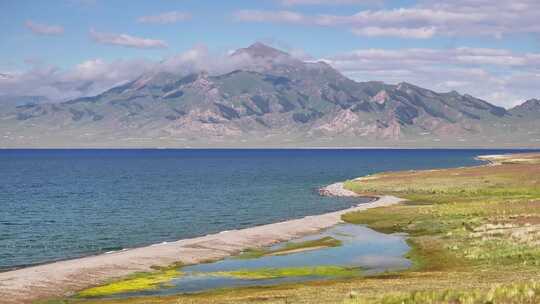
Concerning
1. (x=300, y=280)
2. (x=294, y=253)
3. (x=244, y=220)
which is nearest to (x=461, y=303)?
(x=300, y=280)

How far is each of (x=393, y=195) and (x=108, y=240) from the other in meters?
67.7

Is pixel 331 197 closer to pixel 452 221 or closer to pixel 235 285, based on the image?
pixel 452 221

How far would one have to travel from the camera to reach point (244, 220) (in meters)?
111

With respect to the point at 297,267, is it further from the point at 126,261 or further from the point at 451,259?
the point at 126,261

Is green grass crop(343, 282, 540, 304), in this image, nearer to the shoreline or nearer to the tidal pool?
the tidal pool

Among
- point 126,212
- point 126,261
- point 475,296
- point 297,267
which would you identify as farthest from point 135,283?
point 126,212

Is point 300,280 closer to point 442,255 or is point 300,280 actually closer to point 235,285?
point 235,285

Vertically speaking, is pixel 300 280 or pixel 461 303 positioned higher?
pixel 461 303

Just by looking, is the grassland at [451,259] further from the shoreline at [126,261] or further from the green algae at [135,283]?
the shoreline at [126,261]

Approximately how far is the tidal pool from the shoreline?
3.50 meters

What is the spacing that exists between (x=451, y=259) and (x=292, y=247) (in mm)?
20017

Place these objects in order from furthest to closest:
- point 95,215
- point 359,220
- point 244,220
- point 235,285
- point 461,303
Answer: point 95,215, point 244,220, point 359,220, point 235,285, point 461,303

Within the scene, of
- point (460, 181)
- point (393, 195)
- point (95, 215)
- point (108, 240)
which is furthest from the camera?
point (460, 181)

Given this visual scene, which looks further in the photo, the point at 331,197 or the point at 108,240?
the point at 331,197
